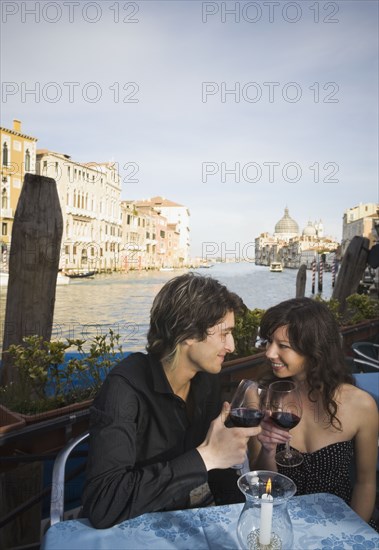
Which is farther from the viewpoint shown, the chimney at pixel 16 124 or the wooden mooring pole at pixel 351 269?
the chimney at pixel 16 124

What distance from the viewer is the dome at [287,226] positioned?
134500 millimetres

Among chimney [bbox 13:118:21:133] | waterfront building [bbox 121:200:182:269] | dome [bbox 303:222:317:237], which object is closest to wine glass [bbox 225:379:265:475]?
chimney [bbox 13:118:21:133]

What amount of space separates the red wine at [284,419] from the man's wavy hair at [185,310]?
1.12ft

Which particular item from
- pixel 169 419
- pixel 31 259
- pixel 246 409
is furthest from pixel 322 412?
pixel 31 259

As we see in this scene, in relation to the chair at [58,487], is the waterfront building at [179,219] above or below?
above

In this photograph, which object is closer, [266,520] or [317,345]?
[266,520]

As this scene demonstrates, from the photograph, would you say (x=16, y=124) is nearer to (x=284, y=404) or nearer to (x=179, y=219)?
(x=284, y=404)

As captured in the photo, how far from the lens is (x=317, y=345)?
180cm

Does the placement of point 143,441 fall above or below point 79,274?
above

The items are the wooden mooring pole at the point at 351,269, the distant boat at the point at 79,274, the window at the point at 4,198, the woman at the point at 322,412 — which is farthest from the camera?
the distant boat at the point at 79,274

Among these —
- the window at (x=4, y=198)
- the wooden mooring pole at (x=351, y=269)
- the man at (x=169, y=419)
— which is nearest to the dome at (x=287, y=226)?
the window at (x=4, y=198)

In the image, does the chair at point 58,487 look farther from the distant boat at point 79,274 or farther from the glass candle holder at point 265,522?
the distant boat at point 79,274

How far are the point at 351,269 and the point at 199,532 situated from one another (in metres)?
6.44

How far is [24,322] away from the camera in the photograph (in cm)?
272
